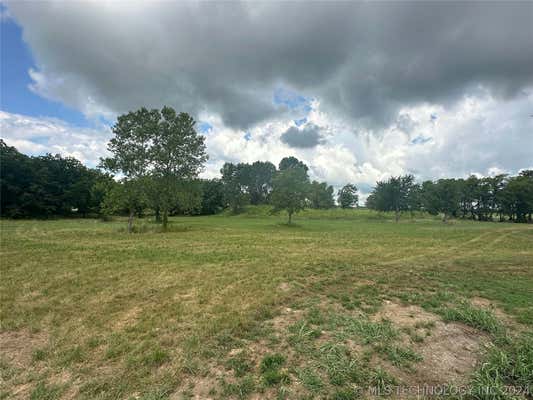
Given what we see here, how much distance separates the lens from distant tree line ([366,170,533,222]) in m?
56.9

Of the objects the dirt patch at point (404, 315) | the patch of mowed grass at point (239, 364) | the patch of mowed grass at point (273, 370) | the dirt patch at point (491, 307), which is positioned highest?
the dirt patch at point (491, 307)

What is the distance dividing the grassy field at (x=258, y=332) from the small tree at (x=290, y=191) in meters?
28.3

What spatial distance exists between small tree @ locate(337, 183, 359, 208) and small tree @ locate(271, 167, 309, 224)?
55.8m

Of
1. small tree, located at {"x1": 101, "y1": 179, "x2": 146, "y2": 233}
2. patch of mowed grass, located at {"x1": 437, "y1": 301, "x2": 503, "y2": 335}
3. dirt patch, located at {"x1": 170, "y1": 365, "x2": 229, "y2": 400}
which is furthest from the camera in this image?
small tree, located at {"x1": 101, "y1": 179, "x2": 146, "y2": 233}

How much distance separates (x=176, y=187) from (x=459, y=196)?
63.9 m

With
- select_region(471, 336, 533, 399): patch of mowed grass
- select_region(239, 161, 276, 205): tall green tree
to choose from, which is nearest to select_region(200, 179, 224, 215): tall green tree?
select_region(239, 161, 276, 205): tall green tree

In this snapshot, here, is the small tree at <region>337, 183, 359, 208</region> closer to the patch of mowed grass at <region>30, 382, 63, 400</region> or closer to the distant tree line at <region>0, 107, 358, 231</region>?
the distant tree line at <region>0, 107, 358, 231</region>

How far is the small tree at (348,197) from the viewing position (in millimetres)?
90812

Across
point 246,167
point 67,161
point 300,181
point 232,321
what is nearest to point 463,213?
point 300,181

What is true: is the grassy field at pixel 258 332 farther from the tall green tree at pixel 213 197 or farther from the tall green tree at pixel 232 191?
the tall green tree at pixel 213 197

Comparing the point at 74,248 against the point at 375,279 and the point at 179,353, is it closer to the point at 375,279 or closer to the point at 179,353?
the point at 179,353

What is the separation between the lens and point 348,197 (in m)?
90.9

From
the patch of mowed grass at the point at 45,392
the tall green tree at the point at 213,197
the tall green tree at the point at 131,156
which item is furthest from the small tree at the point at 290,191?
the tall green tree at the point at 213,197

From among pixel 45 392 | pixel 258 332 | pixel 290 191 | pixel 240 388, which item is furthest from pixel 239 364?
pixel 290 191
